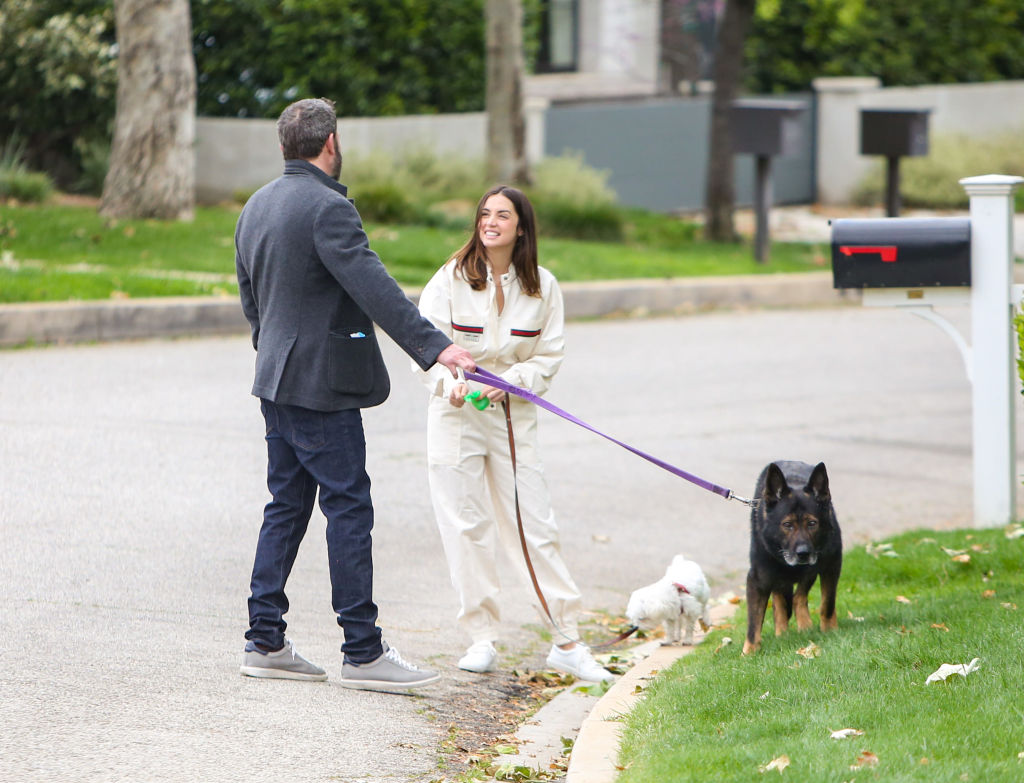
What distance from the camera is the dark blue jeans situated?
498 centimetres

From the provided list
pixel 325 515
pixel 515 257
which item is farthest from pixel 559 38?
pixel 325 515

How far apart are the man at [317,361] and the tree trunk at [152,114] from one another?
11.5 metres

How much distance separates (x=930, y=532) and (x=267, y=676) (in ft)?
12.8

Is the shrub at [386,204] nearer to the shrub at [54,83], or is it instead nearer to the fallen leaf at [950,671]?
the shrub at [54,83]

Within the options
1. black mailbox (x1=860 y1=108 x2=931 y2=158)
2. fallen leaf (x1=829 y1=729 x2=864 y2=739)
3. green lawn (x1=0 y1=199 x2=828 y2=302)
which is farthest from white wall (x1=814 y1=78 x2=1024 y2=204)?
fallen leaf (x1=829 y1=729 x2=864 y2=739)

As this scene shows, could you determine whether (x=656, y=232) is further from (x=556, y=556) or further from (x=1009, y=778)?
(x=1009, y=778)

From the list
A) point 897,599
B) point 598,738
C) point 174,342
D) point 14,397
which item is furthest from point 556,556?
point 174,342

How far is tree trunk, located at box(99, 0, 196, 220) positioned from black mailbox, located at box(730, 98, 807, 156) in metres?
6.41

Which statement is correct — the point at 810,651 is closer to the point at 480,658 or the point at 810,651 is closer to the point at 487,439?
the point at 480,658

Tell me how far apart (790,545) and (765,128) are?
41.9ft

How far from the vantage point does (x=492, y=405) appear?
17.9 ft

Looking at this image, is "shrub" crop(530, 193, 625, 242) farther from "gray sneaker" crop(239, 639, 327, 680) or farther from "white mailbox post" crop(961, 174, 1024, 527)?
"gray sneaker" crop(239, 639, 327, 680)

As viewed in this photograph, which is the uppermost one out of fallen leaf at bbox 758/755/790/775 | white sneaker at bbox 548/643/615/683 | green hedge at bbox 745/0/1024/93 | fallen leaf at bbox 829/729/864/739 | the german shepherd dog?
green hedge at bbox 745/0/1024/93

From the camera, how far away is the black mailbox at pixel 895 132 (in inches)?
658
